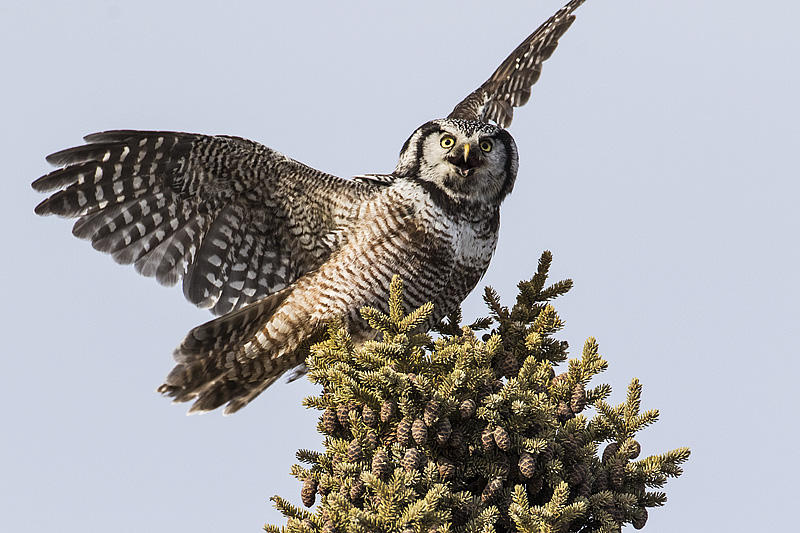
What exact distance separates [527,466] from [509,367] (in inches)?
25.5

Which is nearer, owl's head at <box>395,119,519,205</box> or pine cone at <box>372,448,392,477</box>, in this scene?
pine cone at <box>372,448,392,477</box>

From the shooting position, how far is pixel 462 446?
4348 mm

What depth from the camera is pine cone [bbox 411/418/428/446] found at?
13.9 ft

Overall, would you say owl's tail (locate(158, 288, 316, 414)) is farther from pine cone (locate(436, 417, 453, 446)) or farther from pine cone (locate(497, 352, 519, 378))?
pine cone (locate(436, 417, 453, 446))

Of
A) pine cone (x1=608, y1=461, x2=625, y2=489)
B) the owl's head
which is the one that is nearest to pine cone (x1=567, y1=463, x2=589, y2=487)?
pine cone (x1=608, y1=461, x2=625, y2=489)

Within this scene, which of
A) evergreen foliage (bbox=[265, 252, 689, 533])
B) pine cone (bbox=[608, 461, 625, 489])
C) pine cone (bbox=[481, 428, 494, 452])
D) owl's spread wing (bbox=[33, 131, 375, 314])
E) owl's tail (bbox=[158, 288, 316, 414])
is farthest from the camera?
owl's tail (bbox=[158, 288, 316, 414])

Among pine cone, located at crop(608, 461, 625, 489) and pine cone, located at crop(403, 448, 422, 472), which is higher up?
pine cone, located at crop(403, 448, 422, 472)

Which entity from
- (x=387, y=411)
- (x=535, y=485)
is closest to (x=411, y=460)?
(x=387, y=411)

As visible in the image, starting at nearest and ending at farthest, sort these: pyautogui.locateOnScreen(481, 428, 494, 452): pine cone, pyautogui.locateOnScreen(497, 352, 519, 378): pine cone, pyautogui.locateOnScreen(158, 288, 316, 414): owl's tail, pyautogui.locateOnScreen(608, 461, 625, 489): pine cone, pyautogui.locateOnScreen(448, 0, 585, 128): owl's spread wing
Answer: pyautogui.locateOnScreen(481, 428, 494, 452): pine cone → pyautogui.locateOnScreen(608, 461, 625, 489): pine cone → pyautogui.locateOnScreen(497, 352, 519, 378): pine cone → pyautogui.locateOnScreen(158, 288, 316, 414): owl's tail → pyautogui.locateOnScreen(448, 0, 585, 128): owl's spread wing

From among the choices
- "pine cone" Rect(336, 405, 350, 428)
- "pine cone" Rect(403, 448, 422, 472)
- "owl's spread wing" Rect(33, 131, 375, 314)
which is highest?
"owl's spread wing" Rect(33, 131, 375, 314)

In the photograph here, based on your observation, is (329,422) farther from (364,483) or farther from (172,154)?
(172,154)

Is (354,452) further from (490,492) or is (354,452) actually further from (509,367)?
(509,367)

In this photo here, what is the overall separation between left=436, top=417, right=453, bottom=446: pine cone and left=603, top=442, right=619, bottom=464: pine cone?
2.40 ft

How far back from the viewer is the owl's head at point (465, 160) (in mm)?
5484
